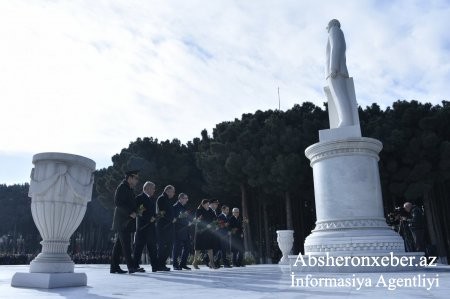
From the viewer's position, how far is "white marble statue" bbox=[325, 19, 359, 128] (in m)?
11.5

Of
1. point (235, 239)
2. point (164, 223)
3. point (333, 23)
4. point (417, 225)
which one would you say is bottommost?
point (235, 239)

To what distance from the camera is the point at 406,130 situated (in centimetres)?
2555

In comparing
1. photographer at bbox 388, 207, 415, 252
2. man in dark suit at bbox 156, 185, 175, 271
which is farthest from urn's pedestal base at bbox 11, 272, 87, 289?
photographer at bbox 388, 207, 415, 252

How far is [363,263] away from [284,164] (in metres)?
16.7

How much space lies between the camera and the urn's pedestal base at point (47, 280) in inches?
215

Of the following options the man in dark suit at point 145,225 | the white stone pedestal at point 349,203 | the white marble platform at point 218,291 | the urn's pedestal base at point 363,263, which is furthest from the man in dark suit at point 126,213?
the white stone pedestal at point 349,203

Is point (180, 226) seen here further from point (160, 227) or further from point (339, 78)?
point (339, 78)

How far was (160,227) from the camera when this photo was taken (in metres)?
10.9

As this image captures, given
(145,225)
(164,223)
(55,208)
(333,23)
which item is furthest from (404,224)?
(55,208)

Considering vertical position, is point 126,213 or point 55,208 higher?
point 126,213

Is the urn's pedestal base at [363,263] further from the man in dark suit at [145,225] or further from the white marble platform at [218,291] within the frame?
the man in dark suit at [145,225]

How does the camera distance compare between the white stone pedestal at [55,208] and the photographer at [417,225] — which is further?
the photographer at [417,225]

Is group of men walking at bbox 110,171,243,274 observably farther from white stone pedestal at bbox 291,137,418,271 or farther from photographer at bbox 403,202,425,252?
photographer at bbox 403,202,425,252

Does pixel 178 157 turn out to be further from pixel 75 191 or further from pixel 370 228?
pixel 75 191
